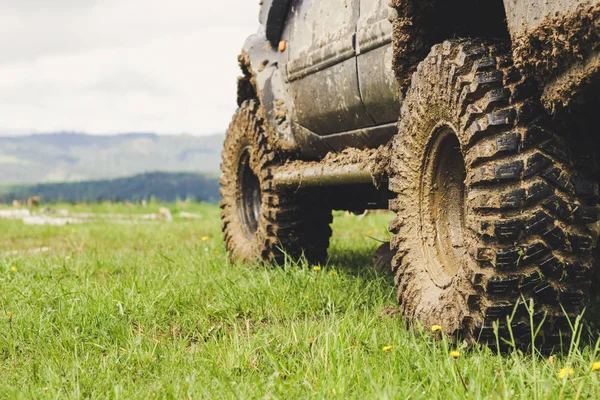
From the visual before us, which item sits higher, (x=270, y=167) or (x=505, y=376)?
(x=270, y=167)

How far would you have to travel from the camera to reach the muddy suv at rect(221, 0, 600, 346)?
7.83ft

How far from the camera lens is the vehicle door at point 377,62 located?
3.35 metres

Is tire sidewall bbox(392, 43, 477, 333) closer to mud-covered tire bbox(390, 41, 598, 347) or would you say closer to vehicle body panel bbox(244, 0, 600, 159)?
mud-covered tire bbox(390, 41, 598, 347)

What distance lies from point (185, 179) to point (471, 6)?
66.5m

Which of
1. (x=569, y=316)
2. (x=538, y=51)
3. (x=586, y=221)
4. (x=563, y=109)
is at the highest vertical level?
(x=538, y=51)

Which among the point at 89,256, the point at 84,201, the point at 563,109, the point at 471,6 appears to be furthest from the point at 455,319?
the point at 84,201

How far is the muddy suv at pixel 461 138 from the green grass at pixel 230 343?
0.72 feet

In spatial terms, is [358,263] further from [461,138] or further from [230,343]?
[461,138]

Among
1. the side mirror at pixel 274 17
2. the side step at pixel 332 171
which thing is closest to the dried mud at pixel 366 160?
the side step at pixel 332 171

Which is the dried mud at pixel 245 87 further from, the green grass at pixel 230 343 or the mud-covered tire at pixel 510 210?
the mud-covered tire at pixel 510 210

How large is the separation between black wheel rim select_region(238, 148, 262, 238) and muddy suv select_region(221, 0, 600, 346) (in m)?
0.81

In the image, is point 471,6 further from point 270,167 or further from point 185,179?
point 185,179

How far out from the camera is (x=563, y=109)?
7.72 ft

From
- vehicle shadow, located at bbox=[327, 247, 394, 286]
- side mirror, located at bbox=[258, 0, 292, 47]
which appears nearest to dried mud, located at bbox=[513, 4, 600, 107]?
vehicle shadow, located at bbox=[327, 247, 394, 286]
